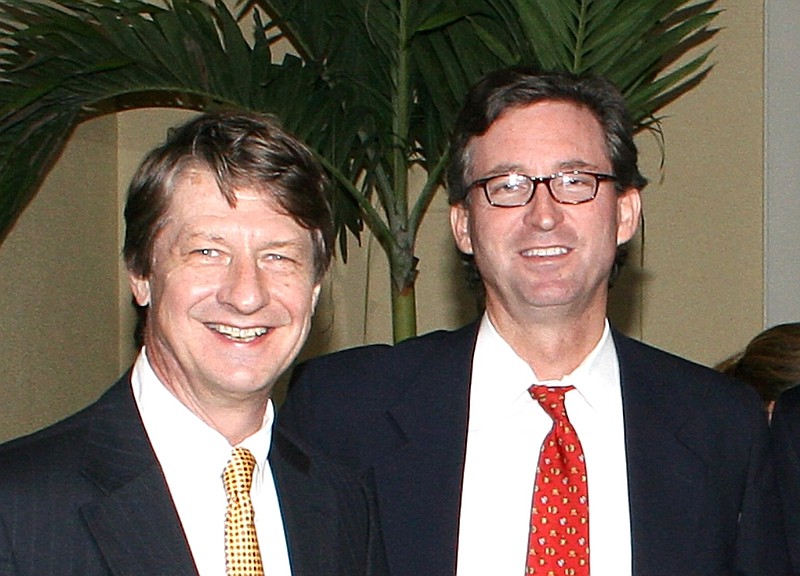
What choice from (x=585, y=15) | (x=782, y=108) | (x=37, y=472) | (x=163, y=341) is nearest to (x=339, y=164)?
(x=585, y=15)

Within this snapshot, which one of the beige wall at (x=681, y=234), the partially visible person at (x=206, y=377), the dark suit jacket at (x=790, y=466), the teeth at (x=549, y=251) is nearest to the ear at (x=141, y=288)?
the partially visible person at (x=206, y=377)

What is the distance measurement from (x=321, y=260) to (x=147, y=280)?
250mm

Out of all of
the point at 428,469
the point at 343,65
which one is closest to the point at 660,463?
the point at 428,469

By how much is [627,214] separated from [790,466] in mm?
514

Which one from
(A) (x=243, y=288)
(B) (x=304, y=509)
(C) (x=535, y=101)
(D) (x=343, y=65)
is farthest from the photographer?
(D) (x=343, y=65)

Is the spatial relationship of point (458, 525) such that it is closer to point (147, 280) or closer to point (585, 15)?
point (147, 280)

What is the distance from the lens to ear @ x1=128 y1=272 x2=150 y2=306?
196 centimetres

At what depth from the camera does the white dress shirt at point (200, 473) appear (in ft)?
6.11

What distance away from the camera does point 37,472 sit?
1.75 meters

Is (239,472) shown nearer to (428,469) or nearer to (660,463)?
(428,469)

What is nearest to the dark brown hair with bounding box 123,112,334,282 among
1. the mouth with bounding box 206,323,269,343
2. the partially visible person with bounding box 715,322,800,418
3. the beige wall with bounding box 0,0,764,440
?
the mouth with bounding box 206,323,269,343

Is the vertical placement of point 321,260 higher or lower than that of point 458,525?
higher

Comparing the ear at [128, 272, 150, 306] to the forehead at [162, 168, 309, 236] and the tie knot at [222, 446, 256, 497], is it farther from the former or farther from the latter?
the tie knot at [222, 446, 256, 497]

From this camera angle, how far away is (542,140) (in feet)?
7.72
